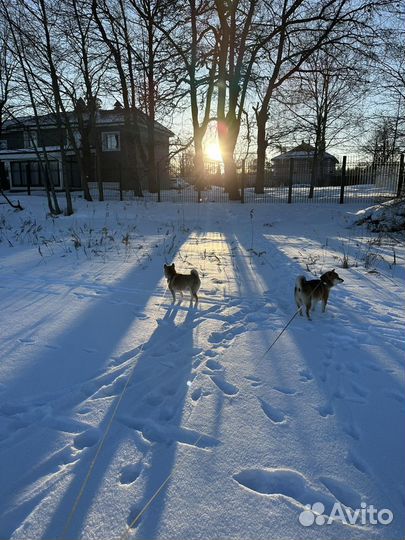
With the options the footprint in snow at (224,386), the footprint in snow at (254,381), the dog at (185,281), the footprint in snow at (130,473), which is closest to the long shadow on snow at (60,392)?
the footprint in snow at (130,473)

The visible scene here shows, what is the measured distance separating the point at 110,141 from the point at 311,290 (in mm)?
30510

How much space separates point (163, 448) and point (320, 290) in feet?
9.99

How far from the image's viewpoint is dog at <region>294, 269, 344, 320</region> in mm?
4543

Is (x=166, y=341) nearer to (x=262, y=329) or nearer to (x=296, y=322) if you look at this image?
(x=262, y=329)

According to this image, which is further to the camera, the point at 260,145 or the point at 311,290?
the point at 260,145

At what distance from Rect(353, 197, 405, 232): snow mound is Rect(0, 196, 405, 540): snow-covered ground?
241 inches

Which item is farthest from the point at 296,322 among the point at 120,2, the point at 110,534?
the point at 120,2

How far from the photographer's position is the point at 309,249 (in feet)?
30.6

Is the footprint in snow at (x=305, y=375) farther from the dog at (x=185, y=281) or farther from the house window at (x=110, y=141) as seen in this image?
the house window at (x=110, y=141)

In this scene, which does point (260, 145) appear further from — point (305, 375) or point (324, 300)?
point (305, 375)

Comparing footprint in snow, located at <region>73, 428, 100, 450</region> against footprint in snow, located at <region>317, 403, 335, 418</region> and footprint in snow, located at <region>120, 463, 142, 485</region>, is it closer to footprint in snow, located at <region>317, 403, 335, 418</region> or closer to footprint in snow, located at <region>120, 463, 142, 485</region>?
footprint in snow, located at <region>120, 463, 142, 485</region>

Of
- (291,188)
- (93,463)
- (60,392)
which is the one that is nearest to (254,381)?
(93,463)

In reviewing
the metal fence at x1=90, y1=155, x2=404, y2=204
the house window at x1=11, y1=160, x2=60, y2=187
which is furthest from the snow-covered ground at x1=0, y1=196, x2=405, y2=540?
Result: the house window at x1=11, y1=160, x2=60, y2=187

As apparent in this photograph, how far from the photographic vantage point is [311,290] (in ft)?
15.0
